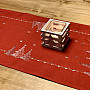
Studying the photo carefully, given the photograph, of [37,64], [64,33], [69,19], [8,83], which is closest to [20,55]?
[37,64]

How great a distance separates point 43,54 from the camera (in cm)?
192

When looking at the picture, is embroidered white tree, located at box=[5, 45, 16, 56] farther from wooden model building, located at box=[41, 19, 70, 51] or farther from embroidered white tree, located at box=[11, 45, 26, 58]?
wooden model building, located at box=[41, 19, 70, 51]

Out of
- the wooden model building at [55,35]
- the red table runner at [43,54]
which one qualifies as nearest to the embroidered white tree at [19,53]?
the red table runner at [43,54]

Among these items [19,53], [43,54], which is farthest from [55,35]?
[19,53]

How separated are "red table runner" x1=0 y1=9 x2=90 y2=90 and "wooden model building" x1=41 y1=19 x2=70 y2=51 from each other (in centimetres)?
7

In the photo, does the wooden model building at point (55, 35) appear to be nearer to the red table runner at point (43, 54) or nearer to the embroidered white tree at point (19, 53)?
the red table runner at point (43, 54)

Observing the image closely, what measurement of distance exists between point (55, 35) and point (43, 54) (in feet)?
0.81

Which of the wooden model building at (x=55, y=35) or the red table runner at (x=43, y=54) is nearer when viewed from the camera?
the red table runner at (x=43, y=54)

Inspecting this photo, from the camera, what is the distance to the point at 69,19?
2.54 metres

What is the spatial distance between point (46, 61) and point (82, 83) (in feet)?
1.45

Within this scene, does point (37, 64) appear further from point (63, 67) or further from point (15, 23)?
point (15, 23)

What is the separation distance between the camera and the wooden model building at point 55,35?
186cm

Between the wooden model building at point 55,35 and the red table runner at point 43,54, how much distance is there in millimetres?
66

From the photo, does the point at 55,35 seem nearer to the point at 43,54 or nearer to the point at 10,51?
the point at 43,54
